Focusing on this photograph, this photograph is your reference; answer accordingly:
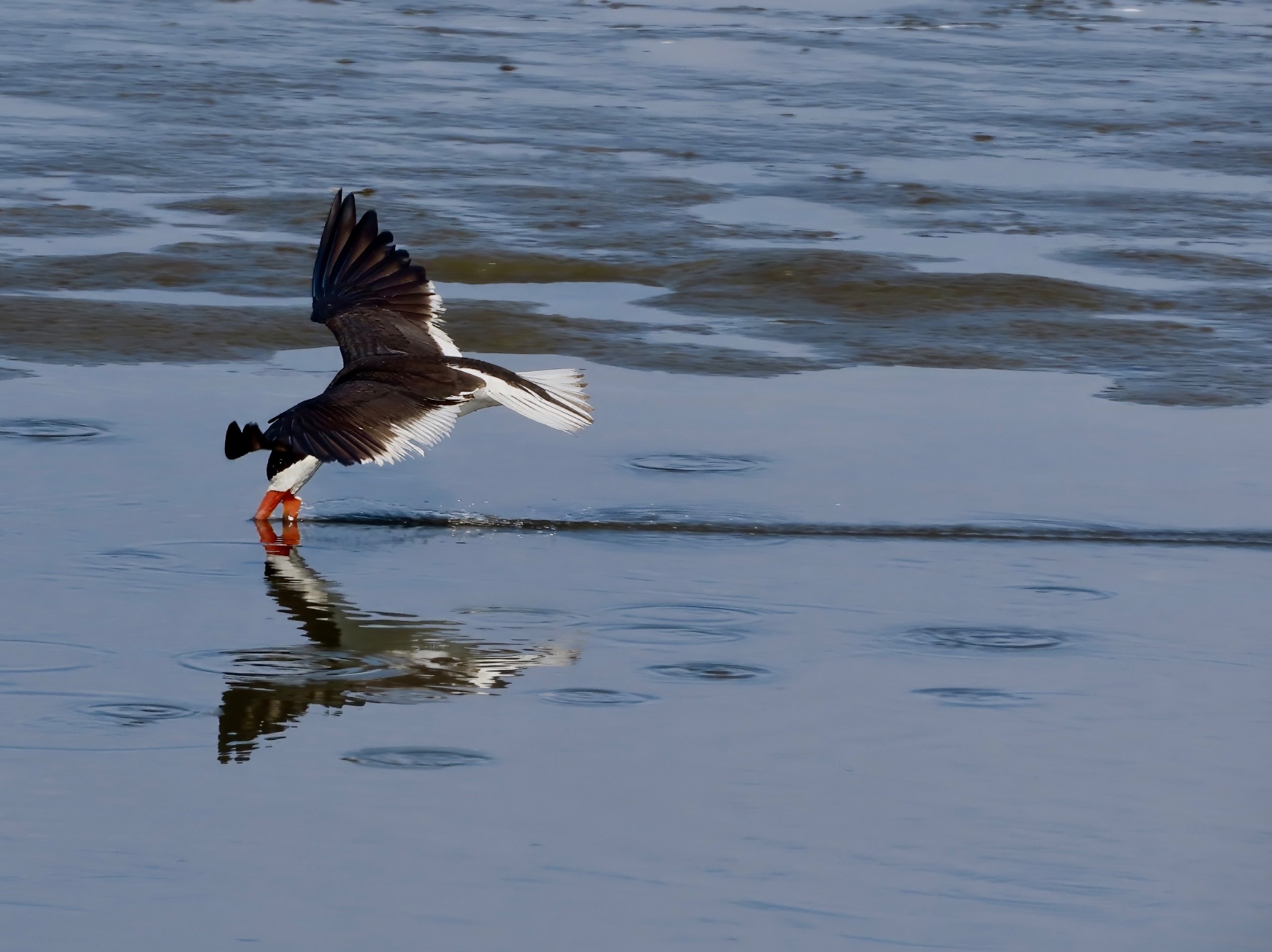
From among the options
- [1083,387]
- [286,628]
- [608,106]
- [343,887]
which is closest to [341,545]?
[286,628]

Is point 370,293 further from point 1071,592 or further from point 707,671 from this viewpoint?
point 707,671

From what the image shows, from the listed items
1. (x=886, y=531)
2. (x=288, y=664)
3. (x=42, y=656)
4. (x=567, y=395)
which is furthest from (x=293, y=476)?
(x=886, y=531)

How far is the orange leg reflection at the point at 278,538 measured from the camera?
8.16m

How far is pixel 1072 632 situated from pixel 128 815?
3151 millimetres

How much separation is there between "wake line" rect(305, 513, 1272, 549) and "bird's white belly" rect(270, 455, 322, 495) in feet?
1.29

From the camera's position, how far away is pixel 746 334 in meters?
12.3

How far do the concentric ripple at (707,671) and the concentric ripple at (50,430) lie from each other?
3.72 m

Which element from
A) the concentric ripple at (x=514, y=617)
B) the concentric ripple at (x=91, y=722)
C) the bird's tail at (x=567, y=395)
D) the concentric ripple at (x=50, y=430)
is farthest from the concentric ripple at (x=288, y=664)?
the concentric ripple at (x=50, y=430)

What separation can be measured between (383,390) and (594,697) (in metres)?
2.50

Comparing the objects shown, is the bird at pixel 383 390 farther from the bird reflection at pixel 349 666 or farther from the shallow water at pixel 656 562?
the bird reflection at pixel 349 666

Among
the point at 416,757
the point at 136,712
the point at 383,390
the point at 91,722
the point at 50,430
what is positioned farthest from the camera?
the point at 50,430

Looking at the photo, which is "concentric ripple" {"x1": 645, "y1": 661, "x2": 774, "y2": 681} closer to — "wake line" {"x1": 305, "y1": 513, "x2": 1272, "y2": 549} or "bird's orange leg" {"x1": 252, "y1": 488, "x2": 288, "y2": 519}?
"wake line" {"x1": 305, "y1": 513, "x2": 1272, "y2": 549}

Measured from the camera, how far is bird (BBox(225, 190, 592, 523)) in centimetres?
816

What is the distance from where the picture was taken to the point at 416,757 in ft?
19.3
